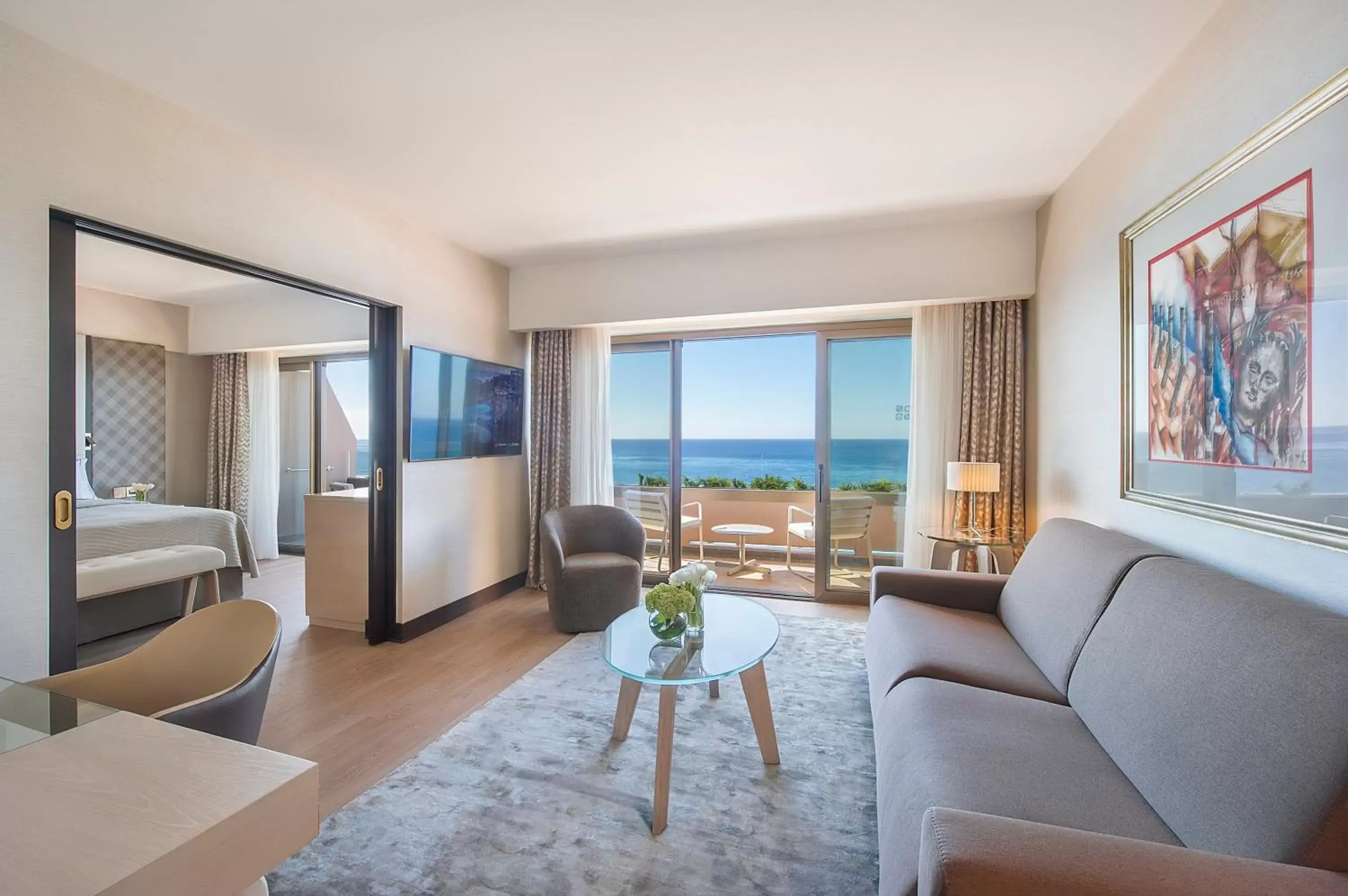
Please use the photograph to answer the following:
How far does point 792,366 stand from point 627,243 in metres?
2.80

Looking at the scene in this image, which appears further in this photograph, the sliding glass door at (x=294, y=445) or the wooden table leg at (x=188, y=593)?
the sliding glass door at (x=294, y=445)

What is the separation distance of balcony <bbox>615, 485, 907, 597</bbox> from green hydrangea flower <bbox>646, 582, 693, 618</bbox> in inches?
81.4

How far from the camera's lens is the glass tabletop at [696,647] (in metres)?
2.06

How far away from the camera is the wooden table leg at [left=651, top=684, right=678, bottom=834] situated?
1840 mm

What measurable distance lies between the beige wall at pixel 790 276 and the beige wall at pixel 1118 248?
0.29 m

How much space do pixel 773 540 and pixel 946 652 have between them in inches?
146

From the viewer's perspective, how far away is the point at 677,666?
214cm

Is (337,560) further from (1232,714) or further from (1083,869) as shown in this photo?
(1232,714)

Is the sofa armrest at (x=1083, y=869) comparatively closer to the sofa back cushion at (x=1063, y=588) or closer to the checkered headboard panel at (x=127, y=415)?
the sofa back cushion at (x=1063, y=588)

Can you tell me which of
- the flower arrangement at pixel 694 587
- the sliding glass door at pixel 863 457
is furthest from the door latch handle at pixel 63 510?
the sliding glass door at pixel 863 457

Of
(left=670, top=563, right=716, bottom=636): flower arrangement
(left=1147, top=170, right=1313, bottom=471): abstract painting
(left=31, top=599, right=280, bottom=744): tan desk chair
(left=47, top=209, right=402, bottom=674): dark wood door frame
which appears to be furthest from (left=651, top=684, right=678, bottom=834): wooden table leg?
(left=47, top=209, right=402, bottom=674): dark wood door frame

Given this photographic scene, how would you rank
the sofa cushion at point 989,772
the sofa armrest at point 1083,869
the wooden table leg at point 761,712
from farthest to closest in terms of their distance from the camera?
the wooden table leg at point 761,712
the sofa cushion at point 989,772
the sofa armrest at point 1083,869

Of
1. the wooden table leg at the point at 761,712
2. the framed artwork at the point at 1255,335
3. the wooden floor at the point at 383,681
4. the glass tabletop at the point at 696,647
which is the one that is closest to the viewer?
the framed artwork at the point at 1255,335

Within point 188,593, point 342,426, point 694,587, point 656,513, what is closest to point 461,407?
point 656,513
